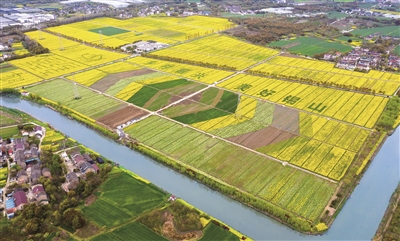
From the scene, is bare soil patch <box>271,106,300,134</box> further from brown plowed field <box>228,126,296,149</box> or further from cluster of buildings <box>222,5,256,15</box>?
cluster of buildings <box>222,5,256,15</box>

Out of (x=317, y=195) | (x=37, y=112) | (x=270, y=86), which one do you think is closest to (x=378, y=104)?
(x=270, y=86)

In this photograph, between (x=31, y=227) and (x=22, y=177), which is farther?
(x=22, y=177)

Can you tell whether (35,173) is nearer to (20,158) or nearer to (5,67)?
(20,158)

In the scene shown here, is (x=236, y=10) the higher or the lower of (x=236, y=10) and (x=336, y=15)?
the lower

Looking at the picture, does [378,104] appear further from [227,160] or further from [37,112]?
[37,112]

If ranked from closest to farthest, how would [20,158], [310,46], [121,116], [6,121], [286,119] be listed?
[20,158] → [286,119] → [6,121] → [121,116] → [310,46]

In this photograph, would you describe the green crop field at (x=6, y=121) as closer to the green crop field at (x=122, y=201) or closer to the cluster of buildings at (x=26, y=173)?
the cluster of buildings at (x=26, y=173)

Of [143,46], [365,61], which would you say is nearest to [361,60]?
[365,61]
